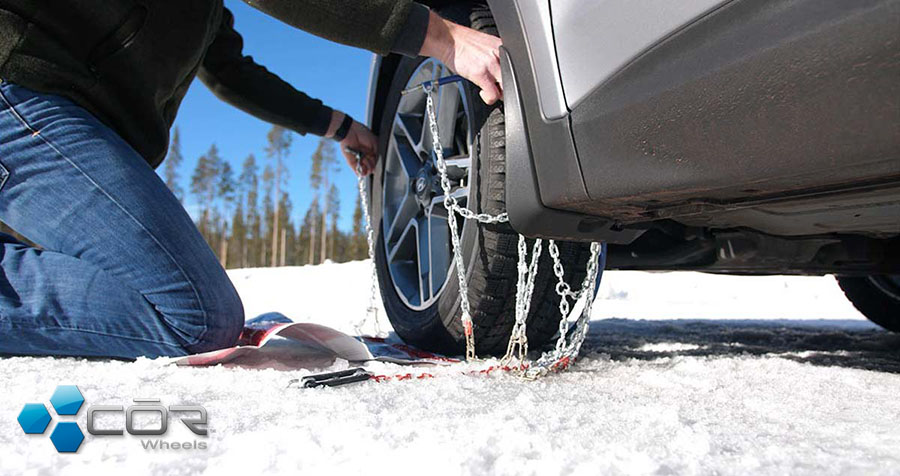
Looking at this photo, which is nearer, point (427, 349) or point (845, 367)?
point (845, 367)

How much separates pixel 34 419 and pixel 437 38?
1.19 meters

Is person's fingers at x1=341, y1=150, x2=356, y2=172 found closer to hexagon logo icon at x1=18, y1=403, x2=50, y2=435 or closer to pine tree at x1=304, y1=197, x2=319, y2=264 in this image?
hexagon logo icon at x1=18, y1=403, x2=50, y2=435

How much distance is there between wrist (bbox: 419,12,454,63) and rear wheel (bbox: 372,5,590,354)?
0.45ft

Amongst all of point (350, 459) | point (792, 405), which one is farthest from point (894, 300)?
point (350, 459)

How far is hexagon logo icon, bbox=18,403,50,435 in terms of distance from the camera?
944 mm

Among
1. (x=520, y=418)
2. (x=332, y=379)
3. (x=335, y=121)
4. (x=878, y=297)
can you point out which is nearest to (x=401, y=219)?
(x=335, y=121)

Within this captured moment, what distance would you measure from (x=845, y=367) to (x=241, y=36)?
A: 8.01 ft

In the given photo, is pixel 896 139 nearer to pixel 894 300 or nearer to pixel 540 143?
pixel 540 143

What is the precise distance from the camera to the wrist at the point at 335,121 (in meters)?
2.53

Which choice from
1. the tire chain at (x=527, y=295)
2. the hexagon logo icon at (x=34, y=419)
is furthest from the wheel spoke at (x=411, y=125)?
the hexagon logo icon at (x=34, y=419)

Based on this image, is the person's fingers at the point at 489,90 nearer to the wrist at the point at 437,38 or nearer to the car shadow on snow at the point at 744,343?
the wrist at the point at 437,38

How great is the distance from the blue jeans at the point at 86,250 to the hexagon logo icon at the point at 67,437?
79cm

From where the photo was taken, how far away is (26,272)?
1672mm

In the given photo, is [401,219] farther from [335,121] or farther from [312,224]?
[312,224]
